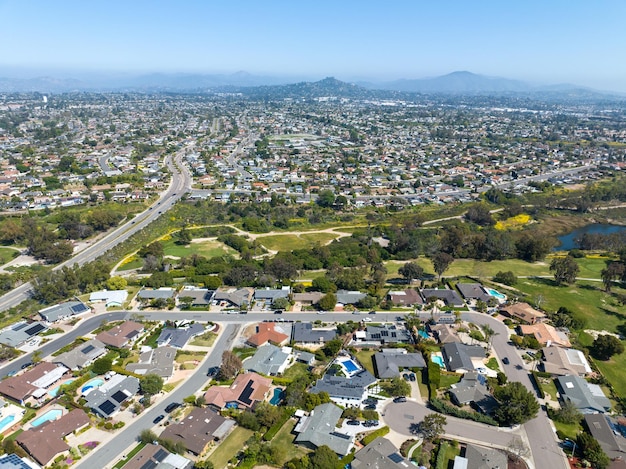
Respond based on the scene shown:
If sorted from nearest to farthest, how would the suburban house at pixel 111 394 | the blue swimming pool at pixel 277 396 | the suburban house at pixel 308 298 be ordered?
the suburban house at pixel 111 394 < the blue swimming pool at pixel 277 396 < the suburban house at pixel 308 298

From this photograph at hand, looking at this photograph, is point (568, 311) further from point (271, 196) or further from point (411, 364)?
point (271, 196)

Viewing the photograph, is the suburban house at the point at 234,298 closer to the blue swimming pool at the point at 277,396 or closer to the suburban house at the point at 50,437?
the blue swimming pool at the point at 277,396

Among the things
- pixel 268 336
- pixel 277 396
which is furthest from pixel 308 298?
pixel 277 396

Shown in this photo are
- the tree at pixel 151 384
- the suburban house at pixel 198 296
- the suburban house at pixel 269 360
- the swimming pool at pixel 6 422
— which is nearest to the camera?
the swimming pool at pixel 6 422

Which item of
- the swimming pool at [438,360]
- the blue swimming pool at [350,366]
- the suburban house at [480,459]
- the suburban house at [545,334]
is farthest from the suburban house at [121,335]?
the suburban house at [545,334]

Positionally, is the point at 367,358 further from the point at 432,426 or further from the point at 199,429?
the point at 199,429
